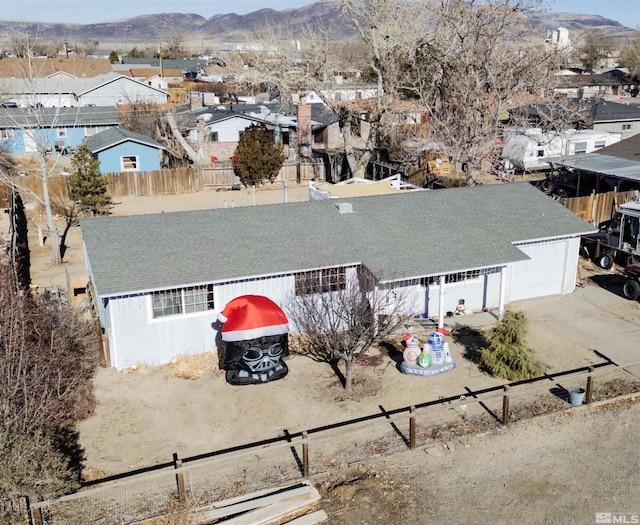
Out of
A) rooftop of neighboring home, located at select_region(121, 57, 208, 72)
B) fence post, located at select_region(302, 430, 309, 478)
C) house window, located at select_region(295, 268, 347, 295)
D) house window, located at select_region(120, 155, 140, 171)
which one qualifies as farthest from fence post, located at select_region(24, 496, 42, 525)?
rooftop of neighboring home, located at select_region(121, 57, 208, 72)

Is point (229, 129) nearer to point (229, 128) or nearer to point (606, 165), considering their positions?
point (229, 128)

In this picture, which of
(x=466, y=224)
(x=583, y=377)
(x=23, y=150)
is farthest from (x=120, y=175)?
(x=583, y=377)

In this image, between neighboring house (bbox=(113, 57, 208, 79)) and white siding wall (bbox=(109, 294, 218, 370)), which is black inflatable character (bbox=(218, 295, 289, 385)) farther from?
neighboring house (bbox=(113, 57, 208, 79))

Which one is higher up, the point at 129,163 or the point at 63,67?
the point at 63,67

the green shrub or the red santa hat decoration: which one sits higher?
the red santa hat decoration

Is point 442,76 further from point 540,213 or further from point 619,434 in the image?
point 619,434

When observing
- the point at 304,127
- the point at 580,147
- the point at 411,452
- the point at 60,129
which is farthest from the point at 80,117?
the point at 411,452

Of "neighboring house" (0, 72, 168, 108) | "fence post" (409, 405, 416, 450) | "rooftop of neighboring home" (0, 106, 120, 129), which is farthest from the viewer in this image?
"neighboring house" (0, 72, 168, 108)
